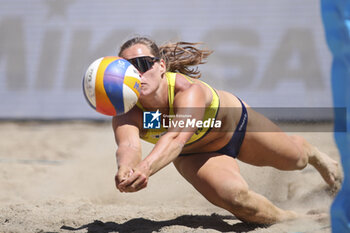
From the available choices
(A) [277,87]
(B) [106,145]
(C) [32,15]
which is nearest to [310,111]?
(A) [277,87]

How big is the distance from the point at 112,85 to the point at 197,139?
790 mm

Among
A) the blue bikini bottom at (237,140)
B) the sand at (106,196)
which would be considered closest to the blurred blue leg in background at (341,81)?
the sand at (106,196)

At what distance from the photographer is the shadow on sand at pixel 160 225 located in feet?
9.80

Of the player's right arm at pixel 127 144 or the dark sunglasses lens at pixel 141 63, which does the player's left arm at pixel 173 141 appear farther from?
the dark sunglasses lens at pixel 141 63

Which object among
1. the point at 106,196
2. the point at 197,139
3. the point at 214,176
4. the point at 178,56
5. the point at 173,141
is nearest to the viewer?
the point at 173,141

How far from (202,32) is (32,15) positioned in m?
3.22

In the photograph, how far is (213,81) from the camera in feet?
26.8

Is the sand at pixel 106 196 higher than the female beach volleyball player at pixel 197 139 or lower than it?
lower

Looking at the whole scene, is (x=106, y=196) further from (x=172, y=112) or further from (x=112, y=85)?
(x=112, y=85)

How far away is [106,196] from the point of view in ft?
14.5

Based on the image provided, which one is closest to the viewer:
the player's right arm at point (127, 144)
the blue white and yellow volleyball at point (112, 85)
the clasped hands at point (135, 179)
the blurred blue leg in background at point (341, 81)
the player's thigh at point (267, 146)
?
the blurred blue leg in background at point (341, 81)

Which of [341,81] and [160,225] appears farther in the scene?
[160,225]

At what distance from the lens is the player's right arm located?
Answer: 251 cm

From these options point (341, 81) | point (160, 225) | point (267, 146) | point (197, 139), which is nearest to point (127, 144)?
point (197, 139)
